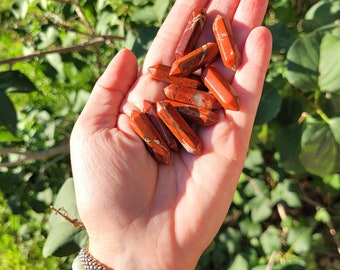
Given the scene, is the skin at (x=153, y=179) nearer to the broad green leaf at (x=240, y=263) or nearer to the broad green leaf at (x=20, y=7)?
the broad green leaf at (x=240, y=263)

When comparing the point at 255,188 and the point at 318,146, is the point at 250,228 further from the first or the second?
→ the point at 318,146

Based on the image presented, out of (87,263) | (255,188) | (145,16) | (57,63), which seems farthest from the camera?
(57,63)

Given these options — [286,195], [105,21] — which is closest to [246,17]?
[105,21]

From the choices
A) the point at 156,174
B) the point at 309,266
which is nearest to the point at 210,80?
the point at 156,174

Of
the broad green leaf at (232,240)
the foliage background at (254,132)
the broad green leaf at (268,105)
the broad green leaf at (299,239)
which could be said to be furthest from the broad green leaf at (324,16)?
the broad green leaf at (232,240)

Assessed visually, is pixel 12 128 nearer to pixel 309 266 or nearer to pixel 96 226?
pixel 96 226

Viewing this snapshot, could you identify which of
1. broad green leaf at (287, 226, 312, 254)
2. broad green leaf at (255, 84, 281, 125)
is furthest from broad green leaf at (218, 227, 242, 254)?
broad green leaf at (255, 84, 281, 125)

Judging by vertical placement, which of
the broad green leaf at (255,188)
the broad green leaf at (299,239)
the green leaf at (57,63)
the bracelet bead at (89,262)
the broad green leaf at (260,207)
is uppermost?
the green leaf at (57,63)
